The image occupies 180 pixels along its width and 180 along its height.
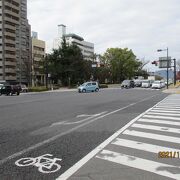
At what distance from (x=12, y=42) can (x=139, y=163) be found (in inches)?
4768

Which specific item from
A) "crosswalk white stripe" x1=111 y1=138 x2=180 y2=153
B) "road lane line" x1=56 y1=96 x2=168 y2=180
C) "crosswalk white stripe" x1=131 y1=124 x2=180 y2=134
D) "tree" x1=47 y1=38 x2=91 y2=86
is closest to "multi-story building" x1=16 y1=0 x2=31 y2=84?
"tree" x1=47 y1=38 x2=91 y2=86

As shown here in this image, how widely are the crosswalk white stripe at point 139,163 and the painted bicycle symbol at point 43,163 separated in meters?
1.03

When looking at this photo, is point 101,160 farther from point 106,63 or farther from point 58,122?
point 106,63

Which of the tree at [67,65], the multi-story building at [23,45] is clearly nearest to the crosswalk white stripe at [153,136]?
the tree at [67,65]

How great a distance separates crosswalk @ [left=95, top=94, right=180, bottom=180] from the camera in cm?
673

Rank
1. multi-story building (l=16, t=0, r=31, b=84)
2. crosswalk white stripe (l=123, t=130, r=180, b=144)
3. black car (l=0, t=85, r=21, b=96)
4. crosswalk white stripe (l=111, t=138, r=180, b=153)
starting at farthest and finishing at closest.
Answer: multi-story building (l=16, t=0, r=31, b=84)
black car (l=0, t=85, r=21, b=96)
crosswalk white stripe (l=123, t=130, r=180, b=144)
crosswalk white stripe (l=111, t=138, r=180, b=153)

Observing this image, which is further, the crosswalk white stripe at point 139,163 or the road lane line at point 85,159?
the crosswalk white stripe at point 139,163

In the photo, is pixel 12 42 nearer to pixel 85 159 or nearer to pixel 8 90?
pixel 8 90

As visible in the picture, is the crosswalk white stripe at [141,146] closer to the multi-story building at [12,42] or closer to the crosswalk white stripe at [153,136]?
the crosswalk white stripe at [153,136]

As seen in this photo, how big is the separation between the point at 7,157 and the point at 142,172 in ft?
9.48

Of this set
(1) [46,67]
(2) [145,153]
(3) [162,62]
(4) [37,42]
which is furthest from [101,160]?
(4) [37,42]

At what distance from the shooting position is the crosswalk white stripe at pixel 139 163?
20.9ft

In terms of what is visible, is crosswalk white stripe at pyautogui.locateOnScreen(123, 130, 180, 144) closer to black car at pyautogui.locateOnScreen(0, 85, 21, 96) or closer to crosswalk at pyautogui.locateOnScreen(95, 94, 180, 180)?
crosswalk at pyautogui.locateOnScreen(95, 94, 180, 180)

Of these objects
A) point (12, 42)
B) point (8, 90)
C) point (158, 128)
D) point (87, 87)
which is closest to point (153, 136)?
point (158, 128)
